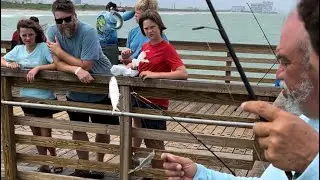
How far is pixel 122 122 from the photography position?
371 centimetres

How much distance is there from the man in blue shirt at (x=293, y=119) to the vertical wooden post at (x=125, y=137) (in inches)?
87.8

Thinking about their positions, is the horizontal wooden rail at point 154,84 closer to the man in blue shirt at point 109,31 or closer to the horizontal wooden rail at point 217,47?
the man in blue shirt at point 109,31

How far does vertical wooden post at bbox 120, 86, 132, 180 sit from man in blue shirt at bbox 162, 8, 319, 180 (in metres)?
2.23

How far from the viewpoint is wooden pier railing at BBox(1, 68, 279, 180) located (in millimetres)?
3459

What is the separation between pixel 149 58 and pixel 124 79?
0.46m

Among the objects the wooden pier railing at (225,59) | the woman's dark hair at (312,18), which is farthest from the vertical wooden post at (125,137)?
the wooden pier railing at (225,59)

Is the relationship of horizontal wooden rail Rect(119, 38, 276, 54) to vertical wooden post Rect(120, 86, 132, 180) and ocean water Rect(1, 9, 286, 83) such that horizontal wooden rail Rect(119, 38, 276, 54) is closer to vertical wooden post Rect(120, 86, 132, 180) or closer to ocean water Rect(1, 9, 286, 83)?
ocean water Rect(1, 9, 286, 83)

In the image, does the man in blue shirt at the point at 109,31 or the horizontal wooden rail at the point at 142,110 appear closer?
the horizontal wooden rail at the point at 142,110

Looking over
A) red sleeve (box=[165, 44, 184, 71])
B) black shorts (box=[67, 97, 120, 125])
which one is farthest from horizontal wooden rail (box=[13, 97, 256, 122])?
red sleeve (box=[165, 44, 184, 71])

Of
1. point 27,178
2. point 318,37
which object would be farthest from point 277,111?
point 27,178

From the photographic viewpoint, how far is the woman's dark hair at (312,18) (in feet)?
2.50

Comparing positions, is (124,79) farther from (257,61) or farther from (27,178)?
(257,61)

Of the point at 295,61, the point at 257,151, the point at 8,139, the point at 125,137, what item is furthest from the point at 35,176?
the point at 295,61

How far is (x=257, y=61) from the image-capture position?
8.22m
